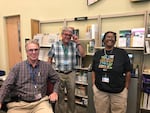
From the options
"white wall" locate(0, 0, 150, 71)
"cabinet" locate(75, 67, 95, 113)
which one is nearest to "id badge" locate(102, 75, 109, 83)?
"cabinet" locate(75, 67, 95, 113)

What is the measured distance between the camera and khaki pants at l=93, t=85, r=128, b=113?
6.95 feet

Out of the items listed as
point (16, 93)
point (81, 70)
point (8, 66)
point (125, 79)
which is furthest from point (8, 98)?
point (8, 66)

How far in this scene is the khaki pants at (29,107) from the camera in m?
1.76

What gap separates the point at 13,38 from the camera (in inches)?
186

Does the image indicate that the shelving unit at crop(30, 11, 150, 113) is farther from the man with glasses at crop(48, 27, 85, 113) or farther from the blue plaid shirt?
the blue plaid shirt

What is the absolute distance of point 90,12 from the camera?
10.9 ft

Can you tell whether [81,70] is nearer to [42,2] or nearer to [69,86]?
[69,86]

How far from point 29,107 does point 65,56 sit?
3.48ft

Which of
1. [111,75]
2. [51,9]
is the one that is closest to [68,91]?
[111,75]

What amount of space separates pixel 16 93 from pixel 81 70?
1.69 m

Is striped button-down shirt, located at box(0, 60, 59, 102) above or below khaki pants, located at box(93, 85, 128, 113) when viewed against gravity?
above

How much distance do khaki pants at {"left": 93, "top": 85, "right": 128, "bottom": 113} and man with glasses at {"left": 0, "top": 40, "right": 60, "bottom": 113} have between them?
0.69 metres

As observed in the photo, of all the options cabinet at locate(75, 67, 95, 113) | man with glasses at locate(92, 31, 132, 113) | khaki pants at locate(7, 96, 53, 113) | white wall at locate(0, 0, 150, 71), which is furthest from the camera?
cabinet at locate(75, 67, 95, 113)

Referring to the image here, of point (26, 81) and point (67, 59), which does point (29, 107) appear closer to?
point (26, 81)
